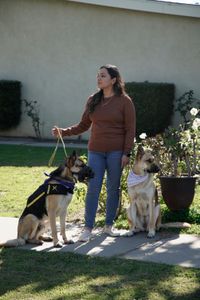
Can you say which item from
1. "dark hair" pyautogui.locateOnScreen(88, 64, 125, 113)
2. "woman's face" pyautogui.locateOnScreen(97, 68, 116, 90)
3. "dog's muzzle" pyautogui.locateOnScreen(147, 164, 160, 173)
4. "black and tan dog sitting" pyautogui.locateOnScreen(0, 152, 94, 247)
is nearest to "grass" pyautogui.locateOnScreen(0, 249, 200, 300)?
"black and tan dog sitting" pyautogui.locateOnScreen(0, 152, 94, 247)

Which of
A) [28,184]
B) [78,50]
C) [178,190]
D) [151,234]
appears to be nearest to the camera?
[151,234]

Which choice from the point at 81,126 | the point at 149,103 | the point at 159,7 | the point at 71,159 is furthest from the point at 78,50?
the point at 71,159

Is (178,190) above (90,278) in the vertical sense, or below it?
above

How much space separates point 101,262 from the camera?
19.8 feet

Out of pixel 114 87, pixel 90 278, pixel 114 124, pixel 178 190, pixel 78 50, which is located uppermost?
pixel 78 50

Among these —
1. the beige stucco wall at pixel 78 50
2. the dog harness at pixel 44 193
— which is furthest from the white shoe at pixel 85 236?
the beige stucco wall at pixel 78 50

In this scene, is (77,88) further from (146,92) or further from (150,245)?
(150,245)

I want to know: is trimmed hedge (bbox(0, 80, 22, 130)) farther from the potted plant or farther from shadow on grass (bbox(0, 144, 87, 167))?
the potted plant

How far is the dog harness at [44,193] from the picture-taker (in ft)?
22.3

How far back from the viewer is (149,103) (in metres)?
16.1

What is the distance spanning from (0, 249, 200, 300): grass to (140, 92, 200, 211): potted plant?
1.93m

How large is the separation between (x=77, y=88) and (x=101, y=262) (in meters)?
12.2

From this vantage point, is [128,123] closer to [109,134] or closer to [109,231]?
[109,134]

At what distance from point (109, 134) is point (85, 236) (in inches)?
48.7
